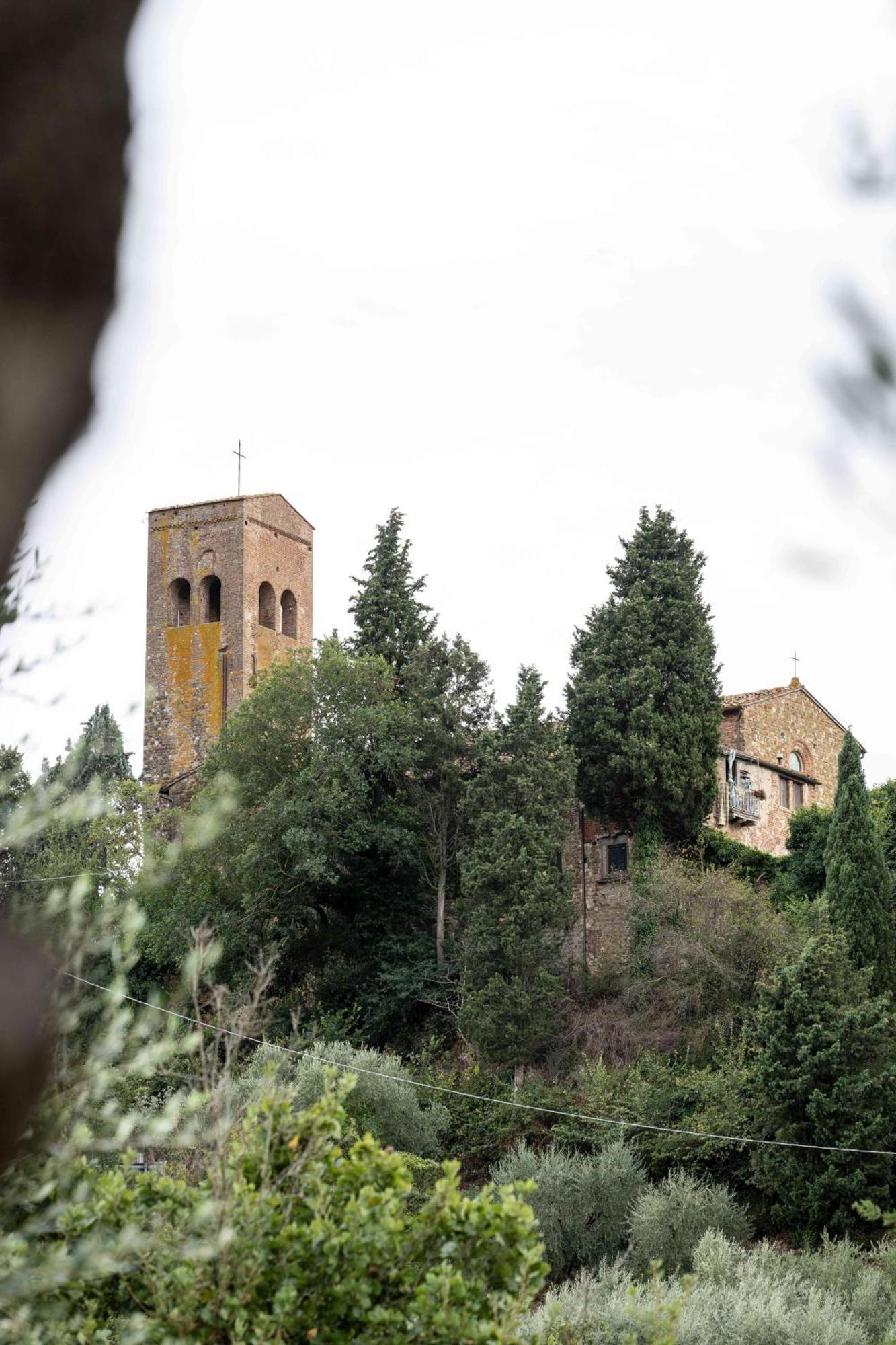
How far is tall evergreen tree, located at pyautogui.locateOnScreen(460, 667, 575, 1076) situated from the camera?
26344 millimetres

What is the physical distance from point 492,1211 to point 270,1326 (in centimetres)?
117

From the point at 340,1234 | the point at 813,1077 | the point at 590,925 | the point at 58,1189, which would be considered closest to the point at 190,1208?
the point at 340,1234

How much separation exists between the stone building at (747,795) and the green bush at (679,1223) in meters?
8.21

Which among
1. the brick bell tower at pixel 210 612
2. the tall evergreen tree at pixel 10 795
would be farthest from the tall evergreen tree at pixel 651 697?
the tall evergreen tree at pixel 10 795

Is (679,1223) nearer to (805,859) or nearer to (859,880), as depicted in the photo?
(859,880)

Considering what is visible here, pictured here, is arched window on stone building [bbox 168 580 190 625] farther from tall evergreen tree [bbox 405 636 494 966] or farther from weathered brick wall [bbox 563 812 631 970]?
weathered brick wall [bbox 563 812 631 970]

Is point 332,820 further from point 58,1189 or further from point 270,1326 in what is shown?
point 58,1189

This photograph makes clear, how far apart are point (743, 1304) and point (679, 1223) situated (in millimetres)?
5871

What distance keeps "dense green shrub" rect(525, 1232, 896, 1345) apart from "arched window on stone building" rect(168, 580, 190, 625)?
28.3 m

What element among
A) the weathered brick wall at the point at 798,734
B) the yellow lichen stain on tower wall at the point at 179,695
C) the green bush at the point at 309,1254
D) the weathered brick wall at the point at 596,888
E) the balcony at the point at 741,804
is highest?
the yellow lichen stain on tower wall at the point at 179,695

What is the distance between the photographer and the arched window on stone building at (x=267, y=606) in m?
44.2

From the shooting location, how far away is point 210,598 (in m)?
44.1

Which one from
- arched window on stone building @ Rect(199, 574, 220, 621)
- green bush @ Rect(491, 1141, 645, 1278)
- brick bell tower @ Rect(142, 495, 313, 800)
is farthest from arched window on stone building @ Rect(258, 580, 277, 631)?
green bush @ Rect(491, 1141, 645, 1278)

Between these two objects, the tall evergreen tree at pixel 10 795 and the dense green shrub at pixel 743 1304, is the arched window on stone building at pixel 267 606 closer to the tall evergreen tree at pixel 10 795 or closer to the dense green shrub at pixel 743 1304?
the dense green shrub at pixel 743 1304
